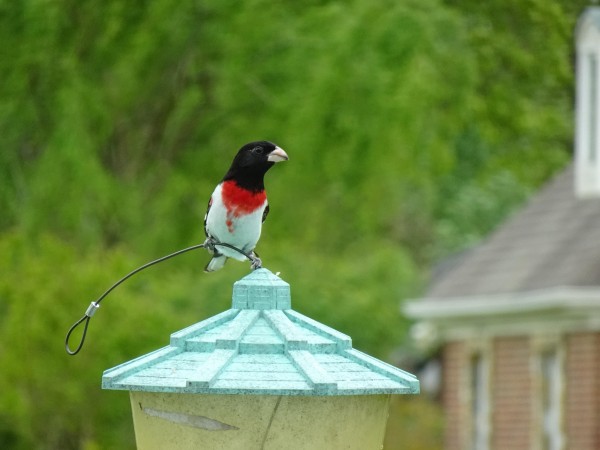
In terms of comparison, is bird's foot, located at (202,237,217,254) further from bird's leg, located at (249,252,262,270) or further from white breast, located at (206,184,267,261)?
bird's leg, located at (249,252,262,270)

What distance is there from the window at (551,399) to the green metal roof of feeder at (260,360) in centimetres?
1369

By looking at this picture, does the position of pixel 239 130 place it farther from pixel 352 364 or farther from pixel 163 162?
pixel 352 364

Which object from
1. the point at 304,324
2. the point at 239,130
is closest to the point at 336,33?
the point at 239,130

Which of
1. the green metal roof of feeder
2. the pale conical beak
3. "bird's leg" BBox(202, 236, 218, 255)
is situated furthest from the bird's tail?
the green metal roof of feeder

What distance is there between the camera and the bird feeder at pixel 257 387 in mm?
4590

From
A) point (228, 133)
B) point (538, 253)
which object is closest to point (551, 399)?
point (538, 253)

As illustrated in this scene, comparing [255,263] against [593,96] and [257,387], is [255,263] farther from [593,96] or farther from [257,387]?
[593,96]

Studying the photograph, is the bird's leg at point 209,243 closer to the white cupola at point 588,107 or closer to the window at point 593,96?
the white cupola at point 588,107

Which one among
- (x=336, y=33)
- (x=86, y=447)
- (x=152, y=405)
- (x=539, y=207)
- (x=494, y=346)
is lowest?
(x=152, y=405)

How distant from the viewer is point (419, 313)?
20031mm

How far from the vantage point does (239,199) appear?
526 cm

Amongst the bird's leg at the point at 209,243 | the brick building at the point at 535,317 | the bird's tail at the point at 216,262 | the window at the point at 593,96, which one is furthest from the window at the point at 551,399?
the bird's leg at the point at 209,243

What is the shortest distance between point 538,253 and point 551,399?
150 centimetres

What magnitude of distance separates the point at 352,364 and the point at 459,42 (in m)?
20.1
